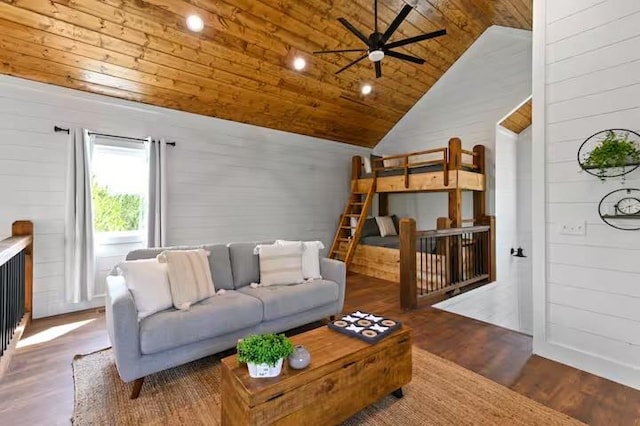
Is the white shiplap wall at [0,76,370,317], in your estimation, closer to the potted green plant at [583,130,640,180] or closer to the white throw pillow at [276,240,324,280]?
the white throw pillow at [276,240,324,280]

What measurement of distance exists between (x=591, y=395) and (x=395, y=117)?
5.09 meters

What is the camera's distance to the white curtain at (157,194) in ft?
13.1

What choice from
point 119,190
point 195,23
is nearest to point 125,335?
point 119,190

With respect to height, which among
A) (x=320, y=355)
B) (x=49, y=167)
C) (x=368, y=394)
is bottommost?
(x=368, y=394)

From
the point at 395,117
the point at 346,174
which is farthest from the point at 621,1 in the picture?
the point at 346,174

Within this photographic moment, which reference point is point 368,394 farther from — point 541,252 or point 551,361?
point 541,252

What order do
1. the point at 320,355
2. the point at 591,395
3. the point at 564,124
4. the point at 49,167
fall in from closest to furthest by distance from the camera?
the point at 320,355 → the point at 591,395 → the point at 564,124 → the point at 49,167

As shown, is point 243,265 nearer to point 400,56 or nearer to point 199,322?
point 199,322

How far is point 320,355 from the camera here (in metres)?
1.67

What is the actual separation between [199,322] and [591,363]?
3.02m

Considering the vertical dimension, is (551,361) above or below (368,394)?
below

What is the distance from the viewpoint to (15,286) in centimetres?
277

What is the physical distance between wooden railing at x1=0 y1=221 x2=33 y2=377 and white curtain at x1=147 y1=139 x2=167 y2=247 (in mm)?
1166

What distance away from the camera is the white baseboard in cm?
217
